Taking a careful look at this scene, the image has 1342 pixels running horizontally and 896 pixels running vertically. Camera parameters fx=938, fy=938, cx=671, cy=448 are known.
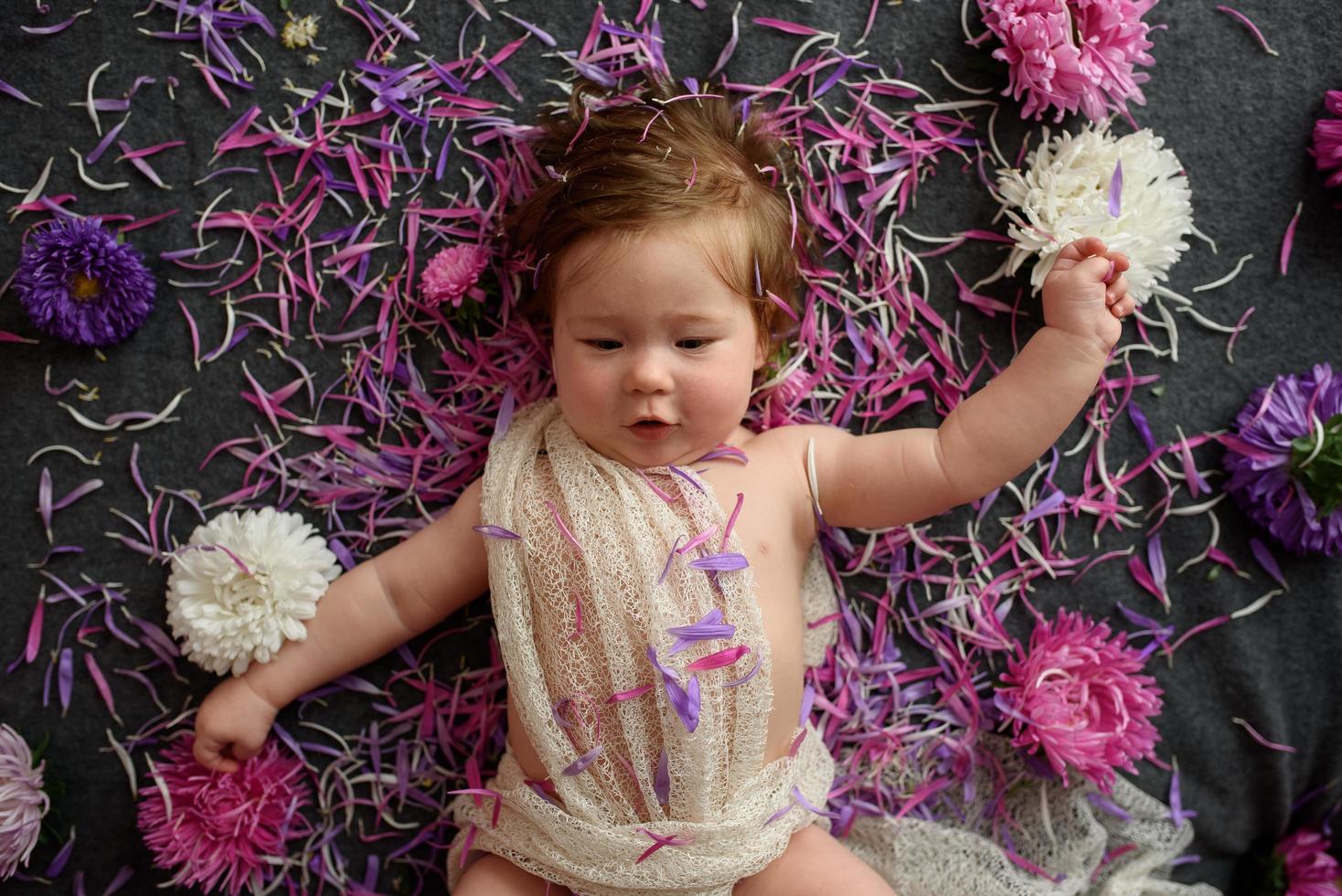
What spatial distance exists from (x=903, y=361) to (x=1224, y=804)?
2.68ft

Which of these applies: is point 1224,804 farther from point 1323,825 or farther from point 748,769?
point 748,769

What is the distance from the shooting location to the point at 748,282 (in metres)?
1.12

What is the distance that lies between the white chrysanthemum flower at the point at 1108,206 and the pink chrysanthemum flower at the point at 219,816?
4.08ft

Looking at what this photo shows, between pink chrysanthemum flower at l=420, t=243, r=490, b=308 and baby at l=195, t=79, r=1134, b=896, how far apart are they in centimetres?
6

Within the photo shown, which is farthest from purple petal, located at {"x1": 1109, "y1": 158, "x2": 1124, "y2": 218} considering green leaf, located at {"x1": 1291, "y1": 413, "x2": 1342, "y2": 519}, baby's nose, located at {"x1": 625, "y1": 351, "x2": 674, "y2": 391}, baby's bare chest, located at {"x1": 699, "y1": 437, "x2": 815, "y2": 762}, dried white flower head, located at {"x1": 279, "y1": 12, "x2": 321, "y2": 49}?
dried white flower head, located at {"x1": 279, "y1": 12, "x2": 321, "y2": 49}

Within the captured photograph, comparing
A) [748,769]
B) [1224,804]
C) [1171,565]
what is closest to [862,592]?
[748,769]

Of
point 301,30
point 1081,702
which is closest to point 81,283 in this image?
point 301,30

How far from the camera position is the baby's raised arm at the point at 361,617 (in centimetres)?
125

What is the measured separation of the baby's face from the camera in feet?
3.53

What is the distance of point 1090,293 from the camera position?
1.16m

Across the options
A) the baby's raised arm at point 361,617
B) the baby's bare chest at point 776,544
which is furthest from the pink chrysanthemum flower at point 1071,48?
the baby's raised arm at point 361,617

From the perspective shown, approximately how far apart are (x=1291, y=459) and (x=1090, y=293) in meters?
0.41

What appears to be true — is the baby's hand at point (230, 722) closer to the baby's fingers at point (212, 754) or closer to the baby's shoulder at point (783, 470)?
the baby's fingers at point (212, 754)

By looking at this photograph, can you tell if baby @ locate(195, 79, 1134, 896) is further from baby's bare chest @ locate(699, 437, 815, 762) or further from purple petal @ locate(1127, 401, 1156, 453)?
purple petal @ locate(1127, 401, 1156, 453)
